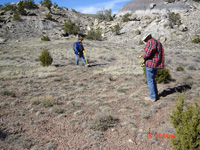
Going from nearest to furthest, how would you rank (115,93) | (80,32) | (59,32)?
(115,93), (59,32), (80,32)

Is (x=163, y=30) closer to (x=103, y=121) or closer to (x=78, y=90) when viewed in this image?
(x=78, y=90)

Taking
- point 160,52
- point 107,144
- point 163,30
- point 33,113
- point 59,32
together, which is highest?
point 59,32

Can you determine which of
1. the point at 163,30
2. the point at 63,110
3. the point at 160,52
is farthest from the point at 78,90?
the point at 163,30

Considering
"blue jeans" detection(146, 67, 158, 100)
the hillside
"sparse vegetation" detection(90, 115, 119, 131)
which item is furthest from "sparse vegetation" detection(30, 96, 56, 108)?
"blue jeans" detection(146, 67, 158, 100)

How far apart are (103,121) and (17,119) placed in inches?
88.1

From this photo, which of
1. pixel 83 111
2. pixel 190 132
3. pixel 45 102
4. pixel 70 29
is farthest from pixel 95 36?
pixel 190 132

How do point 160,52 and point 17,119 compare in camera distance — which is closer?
point 17,119

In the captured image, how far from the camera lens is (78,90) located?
6.76m

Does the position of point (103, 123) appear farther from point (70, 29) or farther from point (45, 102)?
point (70, 29)

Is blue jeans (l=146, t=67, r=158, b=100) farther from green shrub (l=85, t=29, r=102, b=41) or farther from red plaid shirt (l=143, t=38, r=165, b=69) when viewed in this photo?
green shrub (l=85, t=29, r=102, b=41)

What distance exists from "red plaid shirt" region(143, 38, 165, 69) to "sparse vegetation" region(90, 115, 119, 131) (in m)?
1.86

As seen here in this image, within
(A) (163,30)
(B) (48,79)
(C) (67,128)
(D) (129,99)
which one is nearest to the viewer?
(C) (67,128)

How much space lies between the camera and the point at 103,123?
395cm

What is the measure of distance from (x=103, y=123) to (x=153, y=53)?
7.67ft
